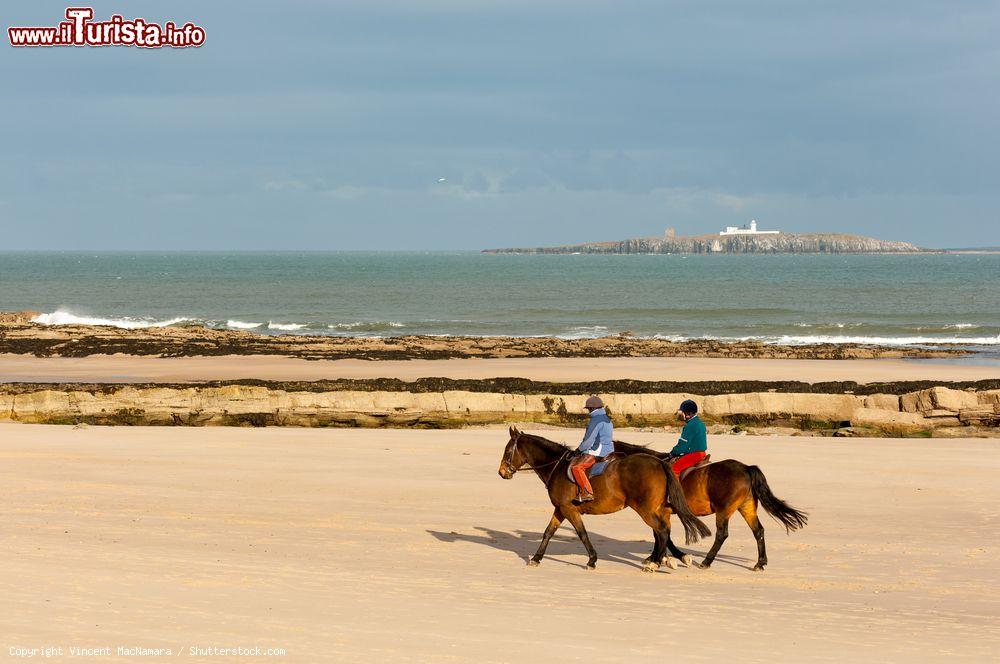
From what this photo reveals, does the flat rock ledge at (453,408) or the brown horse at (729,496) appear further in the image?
the flat rock ledge at (453,408)

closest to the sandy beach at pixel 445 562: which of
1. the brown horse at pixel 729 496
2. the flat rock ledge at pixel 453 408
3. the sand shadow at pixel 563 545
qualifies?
the sand shadow at pixel 563 545

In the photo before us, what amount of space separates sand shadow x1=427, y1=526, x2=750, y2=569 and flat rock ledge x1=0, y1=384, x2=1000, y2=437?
30.5ft

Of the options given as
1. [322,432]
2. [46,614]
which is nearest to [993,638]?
[46,614]

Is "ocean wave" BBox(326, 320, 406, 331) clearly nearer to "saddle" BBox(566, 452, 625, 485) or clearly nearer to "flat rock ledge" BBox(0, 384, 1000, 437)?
"flat rock ledge" BBox(0, 384, 1000, 437)

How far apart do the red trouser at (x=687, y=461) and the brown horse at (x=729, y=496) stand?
0.10 meters

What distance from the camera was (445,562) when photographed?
12234mm

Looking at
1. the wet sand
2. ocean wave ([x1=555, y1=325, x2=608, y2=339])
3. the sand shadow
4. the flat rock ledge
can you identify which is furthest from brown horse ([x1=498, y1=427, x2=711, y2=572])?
ocean wave ([x1=555, y1=325, x2=608, y2=339])

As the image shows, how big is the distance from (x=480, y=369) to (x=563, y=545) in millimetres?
22429

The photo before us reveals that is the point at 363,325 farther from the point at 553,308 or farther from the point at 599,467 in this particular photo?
the point at 599,467

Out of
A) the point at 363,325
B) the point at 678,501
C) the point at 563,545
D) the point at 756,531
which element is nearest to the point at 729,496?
the point at 756,531

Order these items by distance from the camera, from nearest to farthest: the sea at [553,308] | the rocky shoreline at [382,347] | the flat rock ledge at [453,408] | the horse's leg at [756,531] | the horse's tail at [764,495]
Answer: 1. the horse's tail at [764,495]
2. the horse's leg at [756,531]
3. the flat rock ledge at [453,408]
4. the rocky shoreline at [382,347]
5. the sea at [553,308]

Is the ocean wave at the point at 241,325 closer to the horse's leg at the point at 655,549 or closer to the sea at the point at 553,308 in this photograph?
the sea at the point at 553,308

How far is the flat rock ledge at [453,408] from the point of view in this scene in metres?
23.3

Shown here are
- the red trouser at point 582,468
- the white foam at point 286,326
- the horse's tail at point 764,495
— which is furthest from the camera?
the white foam at point 286,326
